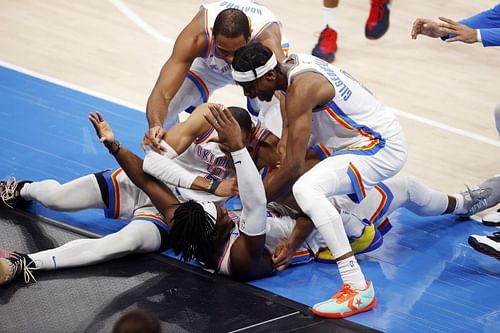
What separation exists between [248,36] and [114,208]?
1.41 metres

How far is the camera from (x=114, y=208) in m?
6.40

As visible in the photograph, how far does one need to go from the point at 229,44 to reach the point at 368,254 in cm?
164

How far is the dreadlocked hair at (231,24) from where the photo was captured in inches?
248

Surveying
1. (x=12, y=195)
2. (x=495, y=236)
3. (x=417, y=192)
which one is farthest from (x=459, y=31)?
(x=12, y=195)

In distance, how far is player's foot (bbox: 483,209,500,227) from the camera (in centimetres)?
684

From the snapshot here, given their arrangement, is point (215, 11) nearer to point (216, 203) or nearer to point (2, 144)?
point (216, 203)

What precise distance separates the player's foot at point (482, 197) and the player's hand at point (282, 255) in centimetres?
153

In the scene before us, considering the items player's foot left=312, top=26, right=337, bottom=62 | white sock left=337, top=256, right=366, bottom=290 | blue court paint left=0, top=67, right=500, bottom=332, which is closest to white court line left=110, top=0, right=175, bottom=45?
player's foot left=312, top=26, right=337, bottom=62

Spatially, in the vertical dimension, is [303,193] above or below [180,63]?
below

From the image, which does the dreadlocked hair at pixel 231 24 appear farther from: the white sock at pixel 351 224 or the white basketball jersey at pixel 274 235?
the white sock at pixel 351 224

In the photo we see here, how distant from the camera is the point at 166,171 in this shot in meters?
6.10

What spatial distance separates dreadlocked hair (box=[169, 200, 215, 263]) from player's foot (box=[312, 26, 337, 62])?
424 centimetres

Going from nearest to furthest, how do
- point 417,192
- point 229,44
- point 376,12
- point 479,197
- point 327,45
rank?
1. point 229,44
2. point 417,192
3. point 479,197
4. point 327,45
5. point 376,12

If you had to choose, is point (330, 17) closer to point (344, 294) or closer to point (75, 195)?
point (75, 195)
